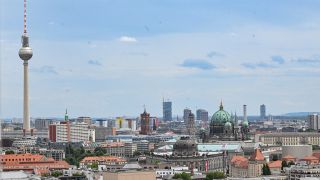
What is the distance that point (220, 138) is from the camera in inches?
3713

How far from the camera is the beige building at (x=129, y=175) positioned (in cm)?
4744

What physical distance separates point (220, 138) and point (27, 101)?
821 inches

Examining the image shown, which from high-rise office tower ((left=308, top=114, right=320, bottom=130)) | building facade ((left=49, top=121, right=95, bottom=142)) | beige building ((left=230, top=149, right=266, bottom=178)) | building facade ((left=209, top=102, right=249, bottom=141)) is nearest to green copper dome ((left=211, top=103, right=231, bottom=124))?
building facade ((left=209, top=102, right=249, bottom=141))

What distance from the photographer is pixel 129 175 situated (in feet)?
156

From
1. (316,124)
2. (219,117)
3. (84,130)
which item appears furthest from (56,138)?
(316,124)

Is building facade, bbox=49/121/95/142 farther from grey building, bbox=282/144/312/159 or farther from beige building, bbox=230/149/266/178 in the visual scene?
beige building, bbox=230/149/266/178

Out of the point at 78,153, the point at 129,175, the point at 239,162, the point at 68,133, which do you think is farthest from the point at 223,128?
the point at 129,175

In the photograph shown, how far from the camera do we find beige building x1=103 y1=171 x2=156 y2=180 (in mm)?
47438

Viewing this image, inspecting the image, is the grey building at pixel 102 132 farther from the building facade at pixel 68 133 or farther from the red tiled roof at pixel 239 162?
the red tiled roof at pixel 239 162

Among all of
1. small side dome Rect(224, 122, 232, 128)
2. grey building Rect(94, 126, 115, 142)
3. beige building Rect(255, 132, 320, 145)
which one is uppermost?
small side dome Rect(224, 122, 232, 128)

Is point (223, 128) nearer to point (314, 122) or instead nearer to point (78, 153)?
point (78, 153)

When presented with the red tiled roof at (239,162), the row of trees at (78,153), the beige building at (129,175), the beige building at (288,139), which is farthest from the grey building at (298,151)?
the beige building at (129,175)

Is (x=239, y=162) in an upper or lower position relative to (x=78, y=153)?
lower

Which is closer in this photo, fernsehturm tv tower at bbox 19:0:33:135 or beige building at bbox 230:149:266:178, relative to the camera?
beige building at bbox 230:149:266:178
